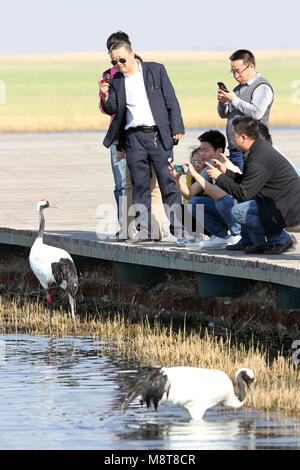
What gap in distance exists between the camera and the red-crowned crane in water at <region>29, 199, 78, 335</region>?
1380 centimetres

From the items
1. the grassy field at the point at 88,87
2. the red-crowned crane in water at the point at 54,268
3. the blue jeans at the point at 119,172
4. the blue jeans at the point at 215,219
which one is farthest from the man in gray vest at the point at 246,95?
the grassy field at the point at 88,87

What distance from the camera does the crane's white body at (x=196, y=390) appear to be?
373 inches

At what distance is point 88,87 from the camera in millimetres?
110562

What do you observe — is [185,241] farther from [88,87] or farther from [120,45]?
[88,87]

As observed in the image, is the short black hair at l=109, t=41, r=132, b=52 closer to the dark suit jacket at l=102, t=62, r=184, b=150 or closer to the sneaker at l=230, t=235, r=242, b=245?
the dark suit jacket at l=102, t=62, r=184, b=150

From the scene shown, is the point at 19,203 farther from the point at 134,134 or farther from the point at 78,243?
the point at 134,134

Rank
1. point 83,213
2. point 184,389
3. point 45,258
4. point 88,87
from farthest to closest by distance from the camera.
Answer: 1. point 88,87
2. point 83,213
3. point 45,258
4. point 184,389

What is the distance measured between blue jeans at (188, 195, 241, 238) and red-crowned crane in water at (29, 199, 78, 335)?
1.46 meters

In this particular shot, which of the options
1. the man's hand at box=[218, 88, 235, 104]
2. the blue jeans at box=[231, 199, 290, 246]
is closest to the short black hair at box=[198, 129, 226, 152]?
the man's hand at box=[218, 88, 235, 104]

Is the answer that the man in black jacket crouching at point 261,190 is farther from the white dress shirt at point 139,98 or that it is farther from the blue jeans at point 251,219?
the white dress shirt at point 139,98

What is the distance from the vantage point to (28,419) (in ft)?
31.8

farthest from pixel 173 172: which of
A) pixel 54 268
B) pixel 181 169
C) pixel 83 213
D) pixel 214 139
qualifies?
pixel 83 213

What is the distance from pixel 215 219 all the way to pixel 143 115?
1233 mm
